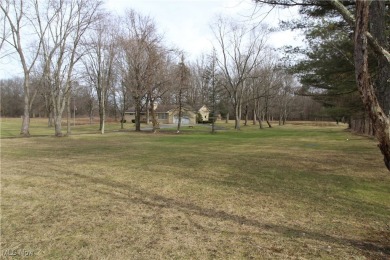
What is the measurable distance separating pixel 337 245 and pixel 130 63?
97.8ft

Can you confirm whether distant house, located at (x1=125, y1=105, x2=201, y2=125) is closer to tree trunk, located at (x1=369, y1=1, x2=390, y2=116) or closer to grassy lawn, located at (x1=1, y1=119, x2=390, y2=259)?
grassy lawn, located at (x1=1, y1=119, x2=390, y2=259)

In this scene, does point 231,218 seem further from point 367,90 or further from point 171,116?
point 171,116

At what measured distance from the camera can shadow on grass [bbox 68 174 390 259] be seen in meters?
Result: 3.88

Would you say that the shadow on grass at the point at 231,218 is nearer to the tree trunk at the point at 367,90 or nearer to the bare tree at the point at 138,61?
the tree trunk at the point at 367,90

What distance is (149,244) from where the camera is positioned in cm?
392

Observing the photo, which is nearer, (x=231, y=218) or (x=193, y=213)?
(x=231, y=218)

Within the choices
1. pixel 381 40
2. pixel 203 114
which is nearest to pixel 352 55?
pixel 381 40

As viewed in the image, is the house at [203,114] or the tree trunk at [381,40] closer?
the tree trunk at [381,40]

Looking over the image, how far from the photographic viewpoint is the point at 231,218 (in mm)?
4980

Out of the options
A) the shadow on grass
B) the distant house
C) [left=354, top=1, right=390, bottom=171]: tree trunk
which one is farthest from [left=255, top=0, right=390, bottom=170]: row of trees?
the distant house

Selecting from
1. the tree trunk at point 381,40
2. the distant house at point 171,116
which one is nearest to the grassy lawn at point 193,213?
the tree trunk at point 381,40

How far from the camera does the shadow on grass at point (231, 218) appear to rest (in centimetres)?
388

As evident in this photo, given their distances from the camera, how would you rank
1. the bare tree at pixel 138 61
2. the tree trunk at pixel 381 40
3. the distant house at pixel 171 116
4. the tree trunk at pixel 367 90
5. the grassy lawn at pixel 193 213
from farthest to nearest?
the distant house at pixel 171 116
the bare tree at pixel 138 61
the tree trunk at pixel 381 40
the grassy lawn at pixel 193 213
the tree trunk at pixel 367 90

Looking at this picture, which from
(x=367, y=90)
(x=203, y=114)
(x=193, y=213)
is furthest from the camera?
(x=203, y=114)
